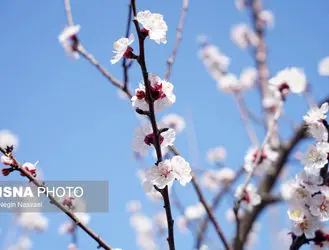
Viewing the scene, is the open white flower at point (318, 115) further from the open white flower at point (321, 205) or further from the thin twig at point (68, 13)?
the thin twig at point (68, 13)

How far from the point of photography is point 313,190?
1410mm

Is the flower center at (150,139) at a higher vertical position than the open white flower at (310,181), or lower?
higher

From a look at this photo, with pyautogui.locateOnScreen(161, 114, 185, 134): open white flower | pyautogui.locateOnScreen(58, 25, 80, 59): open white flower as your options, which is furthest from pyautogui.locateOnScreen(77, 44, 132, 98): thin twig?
pyautogui.locateOnScreen(161, 114, 185, 134): open white flower

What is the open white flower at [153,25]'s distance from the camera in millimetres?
1037

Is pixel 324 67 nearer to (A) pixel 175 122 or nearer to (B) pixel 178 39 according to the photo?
(B) pixel 178 39

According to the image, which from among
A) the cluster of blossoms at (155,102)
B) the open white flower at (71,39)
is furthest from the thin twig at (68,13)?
the cluster of blossoms at (155,102)

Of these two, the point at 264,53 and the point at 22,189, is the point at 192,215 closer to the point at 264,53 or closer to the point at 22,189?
the point at 264,53

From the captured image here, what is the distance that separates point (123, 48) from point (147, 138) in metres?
0.29

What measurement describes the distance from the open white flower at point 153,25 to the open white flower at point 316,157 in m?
0.73

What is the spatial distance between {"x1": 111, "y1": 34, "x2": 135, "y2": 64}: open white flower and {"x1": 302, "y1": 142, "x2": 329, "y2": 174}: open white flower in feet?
2.61

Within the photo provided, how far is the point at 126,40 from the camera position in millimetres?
1085

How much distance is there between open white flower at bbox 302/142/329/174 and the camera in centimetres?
140

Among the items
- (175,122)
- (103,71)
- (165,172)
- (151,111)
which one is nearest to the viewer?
(151,111)

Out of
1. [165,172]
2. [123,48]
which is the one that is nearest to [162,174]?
[165,172]
